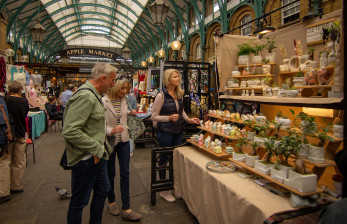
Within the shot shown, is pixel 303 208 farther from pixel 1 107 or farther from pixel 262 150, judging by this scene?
pixel 1 107

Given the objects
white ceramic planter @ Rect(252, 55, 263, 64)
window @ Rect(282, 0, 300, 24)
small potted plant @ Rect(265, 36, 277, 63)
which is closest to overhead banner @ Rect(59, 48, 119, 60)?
window @ Rect(282, 0, 300, 24)

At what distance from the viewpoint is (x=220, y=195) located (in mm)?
2158

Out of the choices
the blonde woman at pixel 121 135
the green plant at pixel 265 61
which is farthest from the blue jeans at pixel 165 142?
the green plant at pixel 265 61

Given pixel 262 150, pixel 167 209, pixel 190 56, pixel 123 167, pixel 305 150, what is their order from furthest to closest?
pixel 190 56 < pixel 167 209 < pixel 123 167 < pixel 262 150 < pixel 305 150

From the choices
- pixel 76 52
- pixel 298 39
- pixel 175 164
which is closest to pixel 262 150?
pixel 175 164

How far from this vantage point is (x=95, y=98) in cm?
203

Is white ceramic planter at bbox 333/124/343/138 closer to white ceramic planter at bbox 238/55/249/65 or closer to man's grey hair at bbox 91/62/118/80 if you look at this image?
man's grey hair at bbox 91/62/118/80

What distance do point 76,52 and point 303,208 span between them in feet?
37.6

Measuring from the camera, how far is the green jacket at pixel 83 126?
6.17ft

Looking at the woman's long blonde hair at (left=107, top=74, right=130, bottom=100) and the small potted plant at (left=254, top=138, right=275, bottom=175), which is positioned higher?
the woman's long blonde hair at (left=107, top=74, right=130, bottom=100)

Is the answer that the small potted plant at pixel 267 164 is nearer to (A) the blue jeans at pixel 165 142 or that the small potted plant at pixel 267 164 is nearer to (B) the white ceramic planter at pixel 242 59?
(A) the blue jeans at pixel 165 142

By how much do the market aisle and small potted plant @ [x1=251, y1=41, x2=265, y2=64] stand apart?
121 inches

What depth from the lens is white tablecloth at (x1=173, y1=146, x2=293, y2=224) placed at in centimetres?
176

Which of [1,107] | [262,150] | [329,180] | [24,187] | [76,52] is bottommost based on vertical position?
[24,187]
